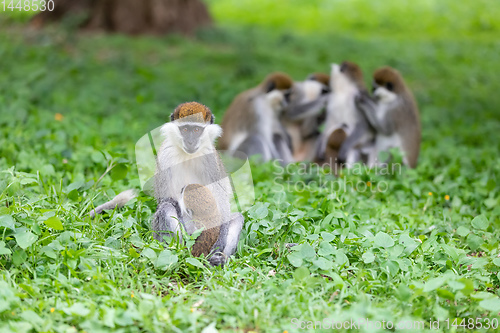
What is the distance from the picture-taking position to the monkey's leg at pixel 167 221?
356 cm

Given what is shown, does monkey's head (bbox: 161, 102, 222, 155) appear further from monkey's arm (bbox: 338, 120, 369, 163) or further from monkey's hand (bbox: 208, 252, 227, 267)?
monkey's arm (bbox: 338, 120, 369, 163)

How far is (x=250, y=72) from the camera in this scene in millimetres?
10383

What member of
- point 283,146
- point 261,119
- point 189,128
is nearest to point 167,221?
point 189,128

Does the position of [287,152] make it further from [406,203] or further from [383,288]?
[383,288]

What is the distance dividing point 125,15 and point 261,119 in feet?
23.6

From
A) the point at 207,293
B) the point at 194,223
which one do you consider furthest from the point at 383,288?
the point at 194,223

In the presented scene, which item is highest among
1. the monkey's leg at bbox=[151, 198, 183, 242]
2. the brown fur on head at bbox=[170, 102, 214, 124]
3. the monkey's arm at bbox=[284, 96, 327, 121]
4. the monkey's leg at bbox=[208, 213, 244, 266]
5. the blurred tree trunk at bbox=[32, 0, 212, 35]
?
the blurred tree trunk at bbox=[32, 0, 212, 35]

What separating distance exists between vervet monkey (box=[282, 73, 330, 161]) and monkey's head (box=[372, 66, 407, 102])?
754 mm

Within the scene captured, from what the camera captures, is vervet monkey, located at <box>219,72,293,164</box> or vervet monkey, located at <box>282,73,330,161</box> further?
vervet monkey, located at <box>282,73,330,161</box>

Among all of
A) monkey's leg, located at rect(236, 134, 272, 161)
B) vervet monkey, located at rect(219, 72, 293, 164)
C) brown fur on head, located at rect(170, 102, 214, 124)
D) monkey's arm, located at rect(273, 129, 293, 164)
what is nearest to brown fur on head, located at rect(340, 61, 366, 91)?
vervet monkey, located at rect(219, 72, 293, 164)

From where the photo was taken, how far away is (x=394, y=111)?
22.9 ft

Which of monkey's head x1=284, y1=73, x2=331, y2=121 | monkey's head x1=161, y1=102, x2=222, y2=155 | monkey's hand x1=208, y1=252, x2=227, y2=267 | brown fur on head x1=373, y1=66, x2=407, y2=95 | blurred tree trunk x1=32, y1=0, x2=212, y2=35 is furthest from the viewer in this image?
blurred tree trunk x1=32, y1=0, x2=212, y2=35

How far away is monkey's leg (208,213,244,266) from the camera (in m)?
3.56

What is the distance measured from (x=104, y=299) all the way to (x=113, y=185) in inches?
72.6
